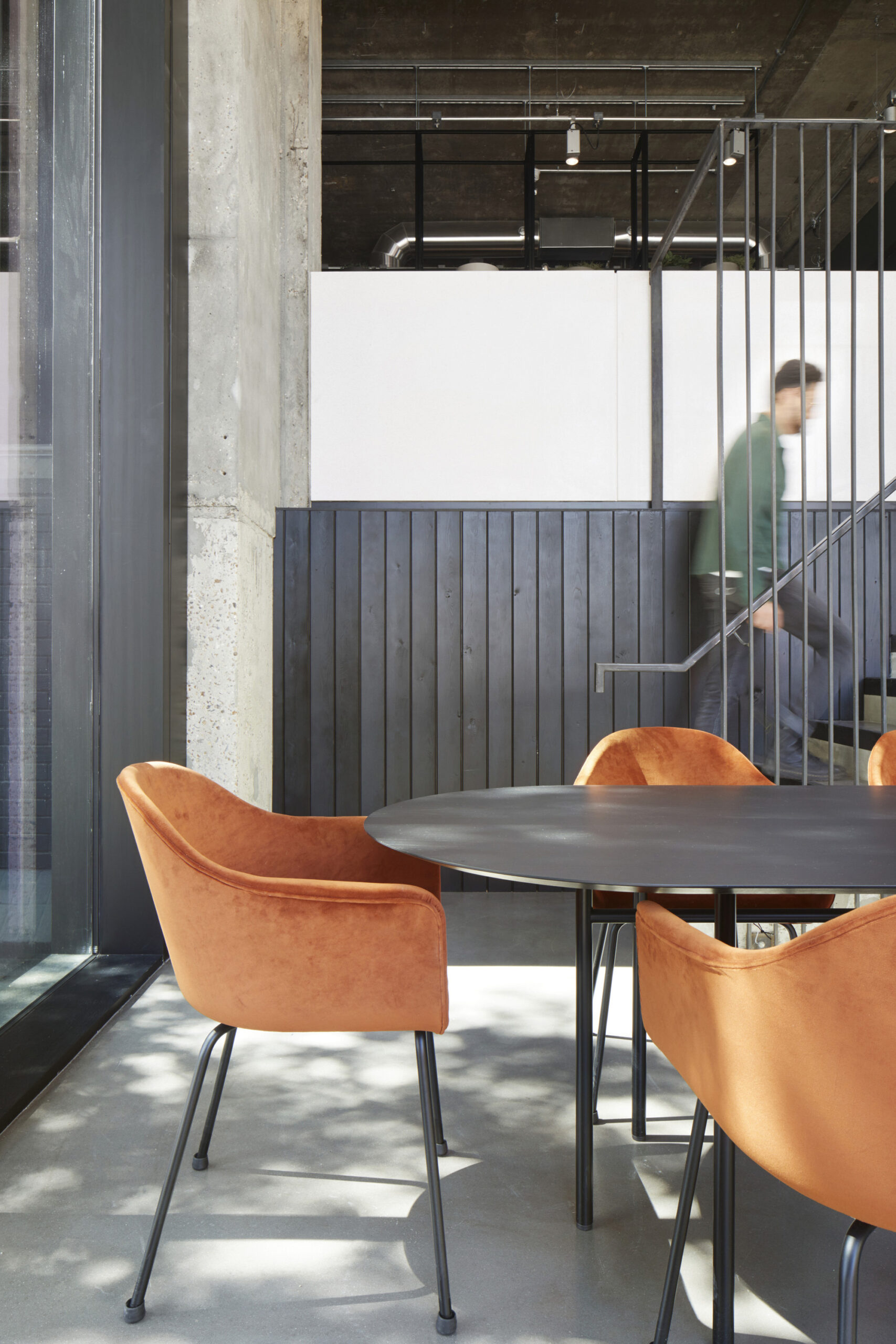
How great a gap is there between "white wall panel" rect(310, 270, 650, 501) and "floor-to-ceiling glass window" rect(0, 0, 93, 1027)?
5.20 feet

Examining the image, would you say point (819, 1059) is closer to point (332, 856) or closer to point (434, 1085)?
point (434, 1085)

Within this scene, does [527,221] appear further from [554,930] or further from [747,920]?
[747,920]

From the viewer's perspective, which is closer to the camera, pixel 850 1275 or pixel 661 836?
pixel 850 1275

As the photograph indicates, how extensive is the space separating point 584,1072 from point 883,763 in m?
1.24

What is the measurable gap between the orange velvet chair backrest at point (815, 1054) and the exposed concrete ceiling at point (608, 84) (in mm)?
6087

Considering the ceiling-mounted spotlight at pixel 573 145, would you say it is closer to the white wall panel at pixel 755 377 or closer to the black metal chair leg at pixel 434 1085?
the white wall panel at pixel 755 377

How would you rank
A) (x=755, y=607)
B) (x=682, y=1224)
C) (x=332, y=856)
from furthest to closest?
1. (x=755, y=607)
2. (x=332, y=856)
3. (x=682, y=1224)

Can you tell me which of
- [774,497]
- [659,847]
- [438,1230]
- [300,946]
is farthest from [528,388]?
[438,1230]

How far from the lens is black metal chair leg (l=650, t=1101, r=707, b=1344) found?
47.0 inches

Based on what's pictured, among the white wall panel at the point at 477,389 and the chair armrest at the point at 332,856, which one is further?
the white wall panel at the point at 477,389

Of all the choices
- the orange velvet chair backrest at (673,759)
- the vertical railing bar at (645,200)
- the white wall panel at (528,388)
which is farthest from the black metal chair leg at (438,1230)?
the vertical railing bar at (645,200)

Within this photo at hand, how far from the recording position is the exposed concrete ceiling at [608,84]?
567 cm

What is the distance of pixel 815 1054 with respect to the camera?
2.94ft

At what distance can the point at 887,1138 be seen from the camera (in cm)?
86
